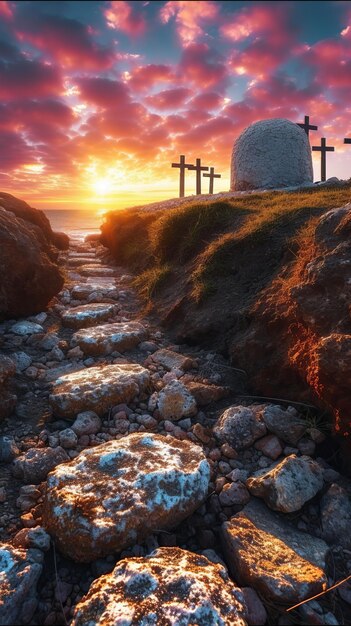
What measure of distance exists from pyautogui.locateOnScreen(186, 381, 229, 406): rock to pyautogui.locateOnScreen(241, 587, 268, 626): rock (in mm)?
1749

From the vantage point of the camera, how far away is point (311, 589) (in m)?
1.87

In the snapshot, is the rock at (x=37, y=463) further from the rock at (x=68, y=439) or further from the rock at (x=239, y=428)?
the rock at (x=239, y=428)

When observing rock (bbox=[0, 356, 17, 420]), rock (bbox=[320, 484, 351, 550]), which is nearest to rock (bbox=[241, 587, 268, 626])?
rock (bbox=[320, 484, 351, 550])

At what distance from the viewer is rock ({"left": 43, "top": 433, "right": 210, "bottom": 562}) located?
6.67 ft

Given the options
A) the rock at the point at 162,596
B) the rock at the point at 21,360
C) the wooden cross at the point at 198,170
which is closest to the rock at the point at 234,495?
the rock at the point at 162,596

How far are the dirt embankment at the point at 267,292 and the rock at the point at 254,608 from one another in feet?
4.25

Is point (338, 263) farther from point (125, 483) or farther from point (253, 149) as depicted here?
point (253, 149)

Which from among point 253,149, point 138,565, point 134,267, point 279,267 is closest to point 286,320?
point 279,267

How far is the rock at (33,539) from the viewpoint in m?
2.07

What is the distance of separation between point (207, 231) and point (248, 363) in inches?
143

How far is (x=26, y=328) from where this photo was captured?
16.7 feet

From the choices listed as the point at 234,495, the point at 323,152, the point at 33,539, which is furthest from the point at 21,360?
the point at 323,152

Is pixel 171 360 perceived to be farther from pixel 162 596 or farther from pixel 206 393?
pixel 162 596

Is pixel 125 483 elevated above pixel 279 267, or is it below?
below
